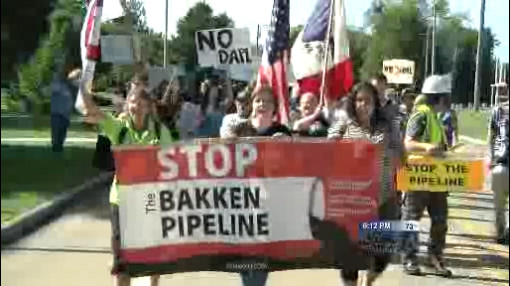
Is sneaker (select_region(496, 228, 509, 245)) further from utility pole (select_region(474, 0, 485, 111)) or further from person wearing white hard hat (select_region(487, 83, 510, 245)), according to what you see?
utility pole (select_region(474, 0, 485, 111))

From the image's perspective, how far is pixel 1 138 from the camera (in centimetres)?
320

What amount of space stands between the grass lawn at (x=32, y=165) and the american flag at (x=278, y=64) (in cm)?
90

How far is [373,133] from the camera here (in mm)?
4375

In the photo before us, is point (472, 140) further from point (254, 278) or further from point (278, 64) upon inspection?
point (254, 278)

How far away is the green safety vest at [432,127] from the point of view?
4.36 meters

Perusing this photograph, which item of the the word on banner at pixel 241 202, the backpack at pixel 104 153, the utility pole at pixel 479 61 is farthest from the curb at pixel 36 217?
the utility pole at pixel 479 61

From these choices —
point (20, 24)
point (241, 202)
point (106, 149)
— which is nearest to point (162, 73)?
point (106, 149)

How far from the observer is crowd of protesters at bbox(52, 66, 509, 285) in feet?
13.6

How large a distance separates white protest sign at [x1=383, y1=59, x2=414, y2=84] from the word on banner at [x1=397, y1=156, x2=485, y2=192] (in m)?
0.51

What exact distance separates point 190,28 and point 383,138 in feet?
3.44

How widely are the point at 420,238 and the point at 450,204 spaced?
33 cm

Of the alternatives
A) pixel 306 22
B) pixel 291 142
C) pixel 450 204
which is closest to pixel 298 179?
pixel 291 142

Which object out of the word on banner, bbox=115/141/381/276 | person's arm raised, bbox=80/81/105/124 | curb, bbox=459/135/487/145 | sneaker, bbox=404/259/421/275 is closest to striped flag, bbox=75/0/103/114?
person's arm raised, bbox=80/81/105/124

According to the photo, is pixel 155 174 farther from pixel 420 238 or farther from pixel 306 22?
pixel 420 238
